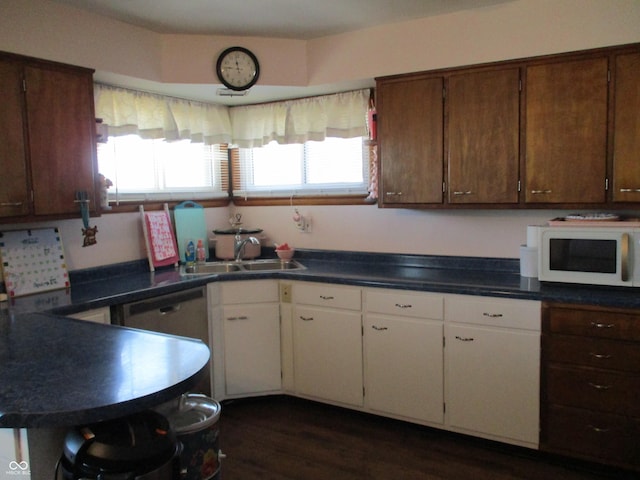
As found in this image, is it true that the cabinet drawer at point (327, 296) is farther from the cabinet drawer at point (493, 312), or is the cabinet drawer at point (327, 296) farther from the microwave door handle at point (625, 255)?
the microwave door handle at point (625, 255)

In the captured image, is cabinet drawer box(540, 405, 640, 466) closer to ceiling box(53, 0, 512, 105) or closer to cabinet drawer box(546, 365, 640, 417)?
cabinet drawer box(546, 365, 640, 417)

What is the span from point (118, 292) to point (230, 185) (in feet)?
5.76

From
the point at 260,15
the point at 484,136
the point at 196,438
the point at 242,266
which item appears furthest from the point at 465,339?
the point at 260,15

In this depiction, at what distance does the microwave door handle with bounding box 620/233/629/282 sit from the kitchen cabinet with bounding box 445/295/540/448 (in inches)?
16.8

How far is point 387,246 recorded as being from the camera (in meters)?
3.62

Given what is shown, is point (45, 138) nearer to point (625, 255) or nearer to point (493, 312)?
point (493, 312)

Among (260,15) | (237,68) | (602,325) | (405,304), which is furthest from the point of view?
(237,68)

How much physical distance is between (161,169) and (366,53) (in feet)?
5.60

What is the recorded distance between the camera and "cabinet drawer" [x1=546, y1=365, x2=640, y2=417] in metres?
2.39

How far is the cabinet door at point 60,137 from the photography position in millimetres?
2615

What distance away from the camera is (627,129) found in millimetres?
2564

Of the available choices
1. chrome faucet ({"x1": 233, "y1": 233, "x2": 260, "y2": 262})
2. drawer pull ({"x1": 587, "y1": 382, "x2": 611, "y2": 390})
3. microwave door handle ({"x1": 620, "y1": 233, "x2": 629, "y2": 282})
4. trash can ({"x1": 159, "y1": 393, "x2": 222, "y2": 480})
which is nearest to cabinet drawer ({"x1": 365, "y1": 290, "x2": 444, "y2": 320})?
drawer pull ({"x1": 587, "y1": 382, "x2": 611, "y2": 390})

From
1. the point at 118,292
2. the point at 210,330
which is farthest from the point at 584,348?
the point at 118,292

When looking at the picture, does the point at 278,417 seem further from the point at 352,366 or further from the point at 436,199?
the point at 436,199
